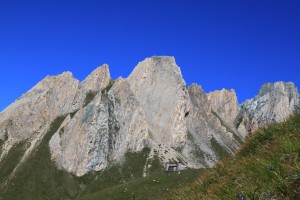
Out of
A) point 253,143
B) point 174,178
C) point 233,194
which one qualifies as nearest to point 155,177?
point 174,178

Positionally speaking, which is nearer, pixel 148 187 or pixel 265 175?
pixel 265 175

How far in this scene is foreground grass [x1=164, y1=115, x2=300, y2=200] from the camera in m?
7.08

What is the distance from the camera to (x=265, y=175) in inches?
312

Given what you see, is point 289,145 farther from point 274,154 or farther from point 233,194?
point 233,194

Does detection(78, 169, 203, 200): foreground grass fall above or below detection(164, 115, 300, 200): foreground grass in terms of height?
above

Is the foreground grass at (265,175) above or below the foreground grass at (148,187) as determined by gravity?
below

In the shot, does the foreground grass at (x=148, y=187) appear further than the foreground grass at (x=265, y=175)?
Yes

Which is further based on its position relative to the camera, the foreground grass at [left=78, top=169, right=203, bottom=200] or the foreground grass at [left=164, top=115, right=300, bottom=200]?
the foreground grass at [left=78, top=169, right=203, bottom=200]

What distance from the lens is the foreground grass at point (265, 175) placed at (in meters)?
7.08

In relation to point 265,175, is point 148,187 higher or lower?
higher

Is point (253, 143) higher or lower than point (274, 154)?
higher

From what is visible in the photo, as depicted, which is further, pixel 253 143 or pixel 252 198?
pixel 253 143

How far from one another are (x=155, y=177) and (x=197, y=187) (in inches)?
2449

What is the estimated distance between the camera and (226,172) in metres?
10.9
